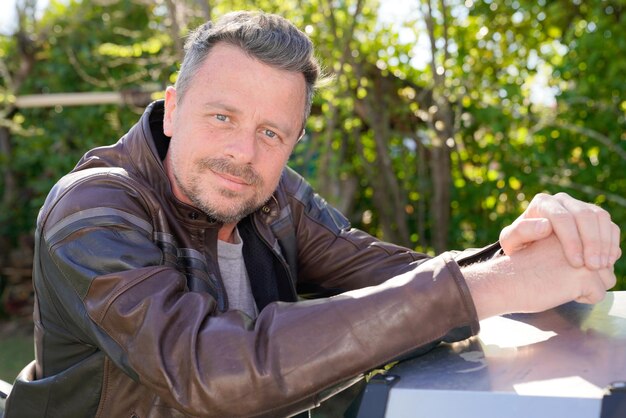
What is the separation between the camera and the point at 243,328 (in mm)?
1369

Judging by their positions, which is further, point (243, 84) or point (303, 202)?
point (303, 202)

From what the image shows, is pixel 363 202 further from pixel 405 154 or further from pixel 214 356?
pixel 214 356

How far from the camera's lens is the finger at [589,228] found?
57.1 inches

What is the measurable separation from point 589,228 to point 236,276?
3.39 ft

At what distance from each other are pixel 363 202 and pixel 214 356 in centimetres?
425

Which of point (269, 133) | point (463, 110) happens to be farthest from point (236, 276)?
point (463, 110)

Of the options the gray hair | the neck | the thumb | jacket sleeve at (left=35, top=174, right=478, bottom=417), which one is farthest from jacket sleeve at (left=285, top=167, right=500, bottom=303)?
jacket sleeve at (left=35, top=174, right=478, bottom=417)

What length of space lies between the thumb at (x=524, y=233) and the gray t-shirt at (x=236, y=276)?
0.85 meters

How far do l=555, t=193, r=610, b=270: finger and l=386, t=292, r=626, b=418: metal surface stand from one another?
0.12 m

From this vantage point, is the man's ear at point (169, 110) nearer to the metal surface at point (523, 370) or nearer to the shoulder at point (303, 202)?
the shoulder at point (303, 202)

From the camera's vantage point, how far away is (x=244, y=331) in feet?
4.46

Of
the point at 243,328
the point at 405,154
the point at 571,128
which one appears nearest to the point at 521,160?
the point at 571,128

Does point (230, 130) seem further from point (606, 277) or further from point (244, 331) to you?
point (606, 277)

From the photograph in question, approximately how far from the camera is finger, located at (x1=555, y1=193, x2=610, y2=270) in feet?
4.76
